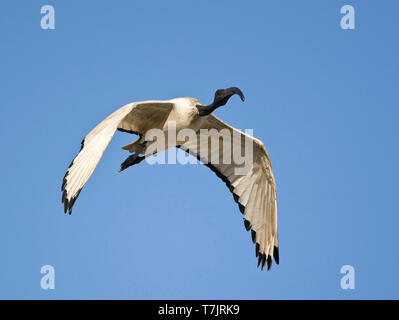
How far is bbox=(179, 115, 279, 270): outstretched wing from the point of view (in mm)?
12758

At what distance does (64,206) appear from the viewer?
29.0 feet

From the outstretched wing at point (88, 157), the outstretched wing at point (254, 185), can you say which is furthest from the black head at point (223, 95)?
the outstretched wing at point (88, 157)

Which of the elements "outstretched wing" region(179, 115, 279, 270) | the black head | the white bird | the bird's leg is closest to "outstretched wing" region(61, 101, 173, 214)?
the white bird

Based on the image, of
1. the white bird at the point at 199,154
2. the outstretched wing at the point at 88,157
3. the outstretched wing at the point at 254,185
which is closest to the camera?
the outstretched wing at the point at 88,157

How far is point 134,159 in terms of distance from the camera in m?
11.5

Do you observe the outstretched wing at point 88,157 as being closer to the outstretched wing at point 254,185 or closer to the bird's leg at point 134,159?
the bird's leg at point 134,159

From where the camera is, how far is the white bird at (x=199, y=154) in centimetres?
896

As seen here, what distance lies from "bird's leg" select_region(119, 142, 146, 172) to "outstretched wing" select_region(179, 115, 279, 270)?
4.53ft

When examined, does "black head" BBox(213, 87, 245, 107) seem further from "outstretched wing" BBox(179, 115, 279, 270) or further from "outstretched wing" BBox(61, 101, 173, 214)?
"outstretched wing" BBox(61, 101, 173, 214)

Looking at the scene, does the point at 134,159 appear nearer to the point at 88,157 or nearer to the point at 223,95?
the point at 223,95

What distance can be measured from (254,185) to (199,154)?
1044 mm
